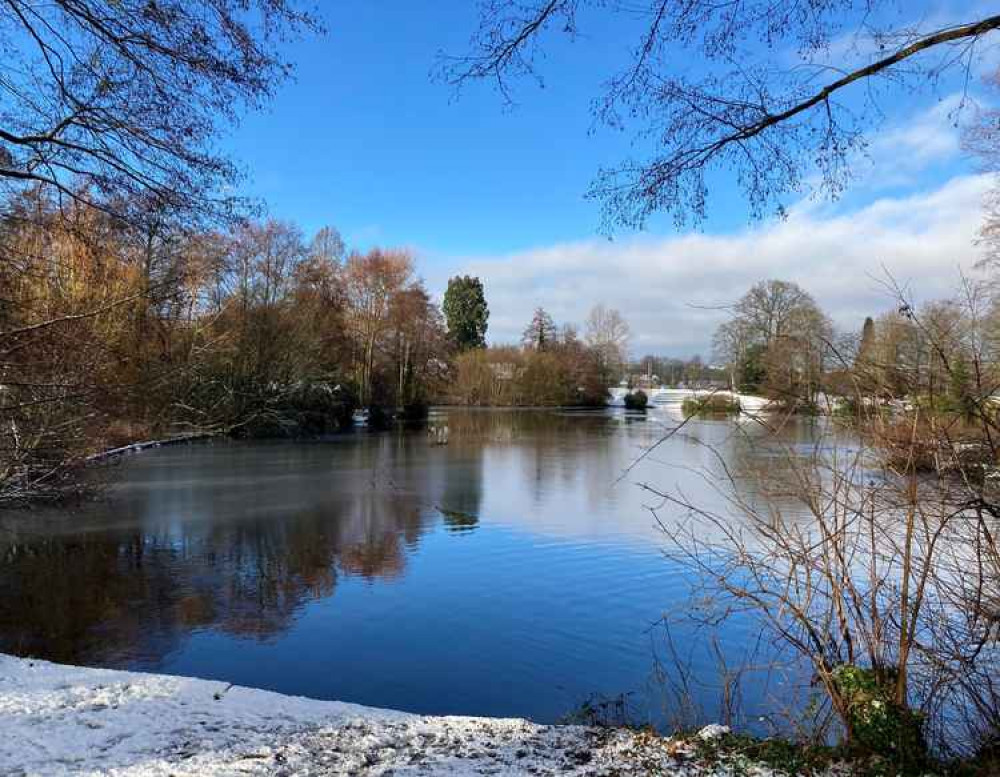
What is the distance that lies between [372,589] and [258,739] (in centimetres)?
429

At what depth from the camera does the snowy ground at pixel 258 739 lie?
3.05 m

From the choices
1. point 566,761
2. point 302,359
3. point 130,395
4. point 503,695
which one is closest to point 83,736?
point 566,761

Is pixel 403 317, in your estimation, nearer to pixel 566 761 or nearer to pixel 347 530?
pixel 347 530

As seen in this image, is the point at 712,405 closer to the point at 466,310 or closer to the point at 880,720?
the point at 880,720

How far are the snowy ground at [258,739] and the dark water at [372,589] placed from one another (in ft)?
3.69

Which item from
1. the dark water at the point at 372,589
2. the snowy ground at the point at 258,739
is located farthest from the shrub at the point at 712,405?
the snowy ground at the point at 258,739

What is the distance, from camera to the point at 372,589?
303 inches

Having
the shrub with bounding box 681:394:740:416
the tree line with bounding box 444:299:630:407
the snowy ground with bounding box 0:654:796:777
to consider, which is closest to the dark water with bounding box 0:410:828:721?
the shrub with bounding box 681:394:740:416

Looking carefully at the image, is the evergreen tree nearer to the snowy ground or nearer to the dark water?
the dark water

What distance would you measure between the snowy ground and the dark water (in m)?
1.12

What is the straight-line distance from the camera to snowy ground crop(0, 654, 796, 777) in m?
3.05

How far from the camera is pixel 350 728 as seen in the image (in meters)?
3.68

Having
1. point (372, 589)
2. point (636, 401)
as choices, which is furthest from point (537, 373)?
point (372, 589)

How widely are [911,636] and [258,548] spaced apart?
8.17 metres
